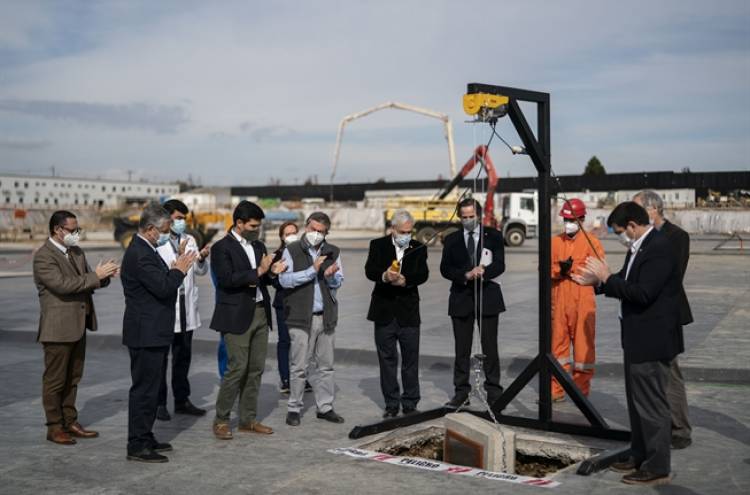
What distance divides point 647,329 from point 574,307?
233 cm

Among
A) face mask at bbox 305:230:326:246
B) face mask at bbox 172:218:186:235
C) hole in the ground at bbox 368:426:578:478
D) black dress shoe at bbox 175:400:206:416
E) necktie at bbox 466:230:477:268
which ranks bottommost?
hole in the ground at bbox 368:426:578:478

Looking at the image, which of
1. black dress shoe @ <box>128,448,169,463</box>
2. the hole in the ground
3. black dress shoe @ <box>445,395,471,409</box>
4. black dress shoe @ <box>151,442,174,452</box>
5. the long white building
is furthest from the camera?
the long white building

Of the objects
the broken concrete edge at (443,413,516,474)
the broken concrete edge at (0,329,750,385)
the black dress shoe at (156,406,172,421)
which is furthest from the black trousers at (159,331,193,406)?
the broken concrete edge at (0,329,750,385)

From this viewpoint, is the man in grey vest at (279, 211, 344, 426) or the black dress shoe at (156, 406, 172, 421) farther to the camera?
the black dress shoe at (156, 406, 172, 421)

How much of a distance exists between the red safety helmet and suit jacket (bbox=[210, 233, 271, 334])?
297 centimetres

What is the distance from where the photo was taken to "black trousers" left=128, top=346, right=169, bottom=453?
631cm

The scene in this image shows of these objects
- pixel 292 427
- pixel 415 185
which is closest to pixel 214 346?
pixel 292 427

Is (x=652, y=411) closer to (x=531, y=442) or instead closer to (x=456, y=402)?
(x=531, y=442)

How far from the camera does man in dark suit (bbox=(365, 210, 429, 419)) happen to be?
7.65 metres

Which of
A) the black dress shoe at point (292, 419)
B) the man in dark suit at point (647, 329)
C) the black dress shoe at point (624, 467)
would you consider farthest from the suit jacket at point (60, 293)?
the black dress shoe at point (624, 467)

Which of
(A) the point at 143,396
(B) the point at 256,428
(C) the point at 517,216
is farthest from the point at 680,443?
(C) the point at 517,216

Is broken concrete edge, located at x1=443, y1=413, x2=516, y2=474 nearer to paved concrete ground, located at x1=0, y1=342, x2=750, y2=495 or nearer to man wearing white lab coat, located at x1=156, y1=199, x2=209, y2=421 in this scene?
paved concrete ground, located at x1=0, y1=342, x2=750, y2=495

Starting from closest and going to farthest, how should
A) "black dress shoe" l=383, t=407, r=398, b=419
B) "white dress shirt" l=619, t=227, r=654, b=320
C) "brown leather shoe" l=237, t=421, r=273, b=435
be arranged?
"white dress shirt" l=619, t=227, r=654, b=320
"brown leather shoe" l=237, t=421, r=273, b=435
"black dress shoe" l=383, t=407, r=398, b=419

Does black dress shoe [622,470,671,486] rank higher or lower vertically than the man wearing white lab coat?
lower
